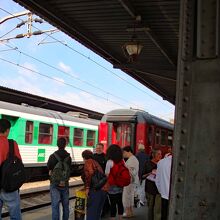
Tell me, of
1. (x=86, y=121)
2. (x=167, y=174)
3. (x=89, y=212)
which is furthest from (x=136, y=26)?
(x=86, y=121)

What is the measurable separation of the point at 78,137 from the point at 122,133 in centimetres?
533

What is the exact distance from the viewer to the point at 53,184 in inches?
291

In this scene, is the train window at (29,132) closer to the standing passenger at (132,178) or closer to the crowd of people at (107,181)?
the standing passenger at (132,178)

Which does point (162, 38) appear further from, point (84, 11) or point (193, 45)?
point (193, 45)

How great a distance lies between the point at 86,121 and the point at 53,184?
50.3 feet

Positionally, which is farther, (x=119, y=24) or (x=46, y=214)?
(x=46, y=214)

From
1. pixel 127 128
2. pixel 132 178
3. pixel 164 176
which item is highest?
pixel 127 128

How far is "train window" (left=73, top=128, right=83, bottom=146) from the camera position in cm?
2134

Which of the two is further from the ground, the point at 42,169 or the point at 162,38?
the point at 162,38

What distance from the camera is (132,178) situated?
350 inches

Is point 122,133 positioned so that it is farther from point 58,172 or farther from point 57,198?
point 58,172

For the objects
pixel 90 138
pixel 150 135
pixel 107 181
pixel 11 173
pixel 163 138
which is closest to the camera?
pixel 11 173

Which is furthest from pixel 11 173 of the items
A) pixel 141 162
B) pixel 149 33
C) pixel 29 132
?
pixel 29 132

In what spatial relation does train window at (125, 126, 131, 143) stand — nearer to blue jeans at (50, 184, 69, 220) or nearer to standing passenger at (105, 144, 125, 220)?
standing passenger at (105, 144, 125, 220)
